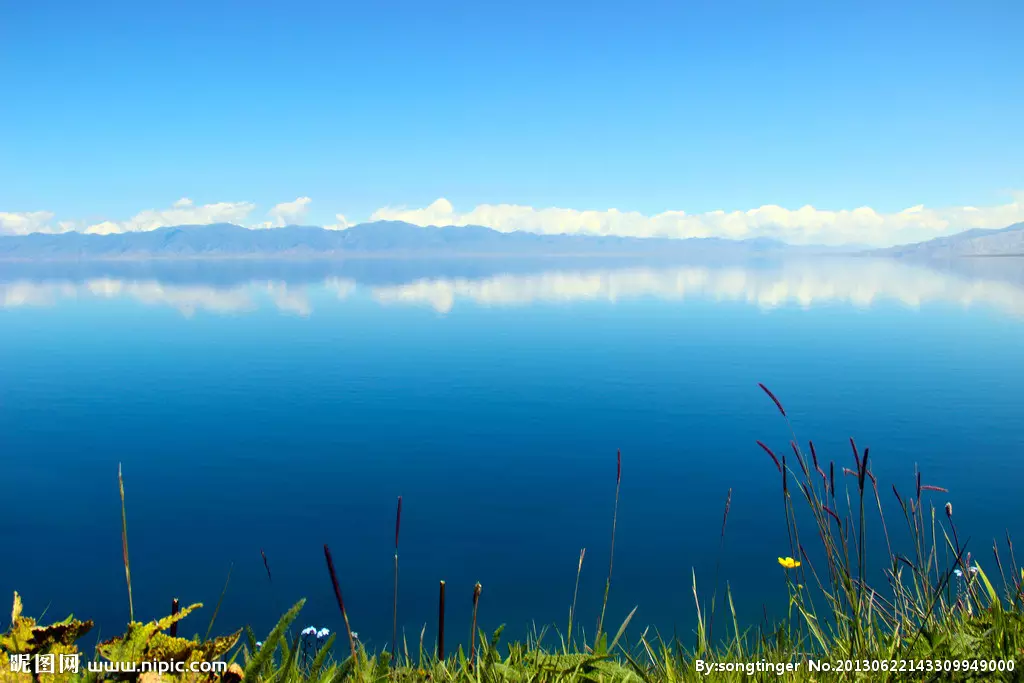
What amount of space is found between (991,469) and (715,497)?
23.0ft

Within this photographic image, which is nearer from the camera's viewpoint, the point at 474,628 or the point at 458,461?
the point at 474,628

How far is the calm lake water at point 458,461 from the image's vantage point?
41.6 ft

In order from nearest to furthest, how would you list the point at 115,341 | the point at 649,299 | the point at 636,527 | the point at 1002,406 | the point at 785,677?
the point at 785,677 < the point at 636,527 < the point at 1002,406 < the point at 115,341 < the point at 649,299

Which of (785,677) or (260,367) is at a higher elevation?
(785,677)

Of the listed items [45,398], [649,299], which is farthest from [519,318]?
[45,398]

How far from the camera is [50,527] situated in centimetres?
1492

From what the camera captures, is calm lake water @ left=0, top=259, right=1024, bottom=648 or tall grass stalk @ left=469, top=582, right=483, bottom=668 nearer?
tall grass stalk @ left=469, top=582, right=483, bottom=668

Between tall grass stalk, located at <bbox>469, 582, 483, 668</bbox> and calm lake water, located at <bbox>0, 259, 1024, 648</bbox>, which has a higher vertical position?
tall grass stalk, located at <bbox>469, 582, 483, 668</bbox>

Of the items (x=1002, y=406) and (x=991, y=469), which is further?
(x=1002, y=406)

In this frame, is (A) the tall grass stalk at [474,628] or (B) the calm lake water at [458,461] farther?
(B) the calm lake water at [458,461]

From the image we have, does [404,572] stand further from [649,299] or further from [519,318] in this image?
[649,299]

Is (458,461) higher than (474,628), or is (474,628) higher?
(474,628)

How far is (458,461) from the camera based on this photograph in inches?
707

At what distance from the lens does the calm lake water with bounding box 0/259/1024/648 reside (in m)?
12.7
